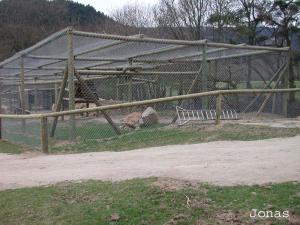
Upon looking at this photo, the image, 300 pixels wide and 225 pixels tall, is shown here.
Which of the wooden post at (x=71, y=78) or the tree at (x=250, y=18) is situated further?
the tree at (x=250, y=18)

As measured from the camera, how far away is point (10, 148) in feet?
38.2

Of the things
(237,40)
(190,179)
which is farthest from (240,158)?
(237,40)

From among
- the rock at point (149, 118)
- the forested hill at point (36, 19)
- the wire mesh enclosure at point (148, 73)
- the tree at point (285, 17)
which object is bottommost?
the rock at point (149, 118)

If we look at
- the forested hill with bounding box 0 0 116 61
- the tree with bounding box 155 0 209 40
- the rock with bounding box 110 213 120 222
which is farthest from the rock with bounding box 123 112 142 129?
the forested hill with bounding box 0 0 116 61

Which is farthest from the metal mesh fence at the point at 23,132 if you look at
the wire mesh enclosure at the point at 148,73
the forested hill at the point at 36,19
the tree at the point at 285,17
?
the forested hill at the point at 36,19

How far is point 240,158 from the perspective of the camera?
7.36m

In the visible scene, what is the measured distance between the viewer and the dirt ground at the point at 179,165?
6.35m

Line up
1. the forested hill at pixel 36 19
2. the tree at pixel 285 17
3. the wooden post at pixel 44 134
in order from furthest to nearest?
the forested hill at pixel 36 19, the tree at pixel 285 17, the wooden post at pixel 44 134

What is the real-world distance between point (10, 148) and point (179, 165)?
5.84 m

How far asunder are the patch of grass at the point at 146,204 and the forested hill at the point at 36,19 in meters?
39.3

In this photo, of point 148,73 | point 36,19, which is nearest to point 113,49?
point 148,73

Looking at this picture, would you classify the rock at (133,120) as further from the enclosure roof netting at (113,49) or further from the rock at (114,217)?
the rock at (114,217)

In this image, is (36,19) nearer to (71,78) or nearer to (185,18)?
(185,18)

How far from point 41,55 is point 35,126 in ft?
10.8
